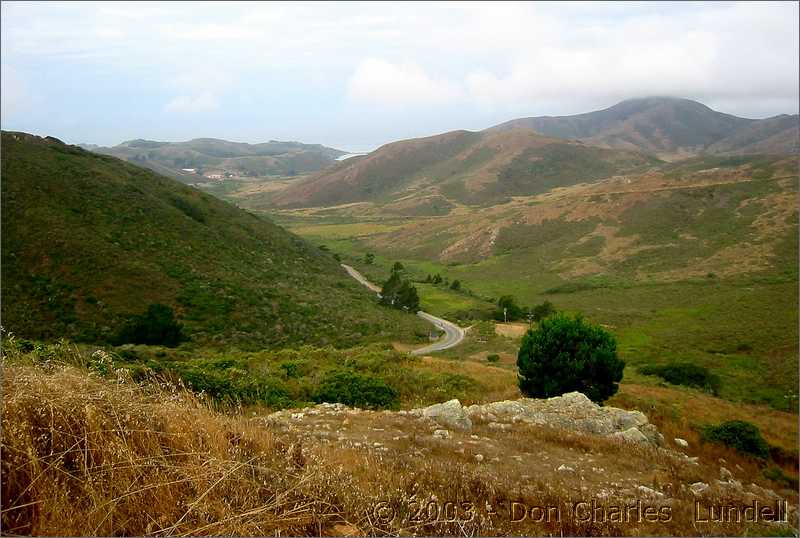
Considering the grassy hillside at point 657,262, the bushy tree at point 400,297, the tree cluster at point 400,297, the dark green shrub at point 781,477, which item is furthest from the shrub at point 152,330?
the grassy hillside at point 657,262

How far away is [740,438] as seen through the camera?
1502cm

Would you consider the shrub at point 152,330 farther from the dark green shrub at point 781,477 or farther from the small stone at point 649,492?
the dark green shrub at point 781,477

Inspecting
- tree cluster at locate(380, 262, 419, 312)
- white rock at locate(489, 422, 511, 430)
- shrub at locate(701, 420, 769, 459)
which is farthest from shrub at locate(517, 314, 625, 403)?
tree cluster at locate(380, 262, 419, 312)

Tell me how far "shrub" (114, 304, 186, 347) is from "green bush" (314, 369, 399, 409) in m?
16.6

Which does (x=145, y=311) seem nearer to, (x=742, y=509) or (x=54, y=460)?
(x=54, y=460)

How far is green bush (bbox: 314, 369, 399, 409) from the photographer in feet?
48.0

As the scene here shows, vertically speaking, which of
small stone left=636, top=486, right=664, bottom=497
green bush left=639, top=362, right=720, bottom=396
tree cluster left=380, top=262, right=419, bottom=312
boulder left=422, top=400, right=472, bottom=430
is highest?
small stone left=636, top=486, right=664, bottom=497

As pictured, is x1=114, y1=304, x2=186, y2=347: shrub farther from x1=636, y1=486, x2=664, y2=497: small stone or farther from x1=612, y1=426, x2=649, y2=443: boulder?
x1=636, y1=486, x2=664, y2=497: small stone

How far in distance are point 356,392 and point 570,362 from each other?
9077 mm

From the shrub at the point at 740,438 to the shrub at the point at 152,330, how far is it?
89.9 ft

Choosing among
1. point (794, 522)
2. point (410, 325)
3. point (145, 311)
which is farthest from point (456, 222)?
point (794, 522)

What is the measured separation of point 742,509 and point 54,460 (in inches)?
324

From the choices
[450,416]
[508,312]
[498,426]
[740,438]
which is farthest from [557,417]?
[508,312]

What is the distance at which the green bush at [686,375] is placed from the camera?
32.1m
